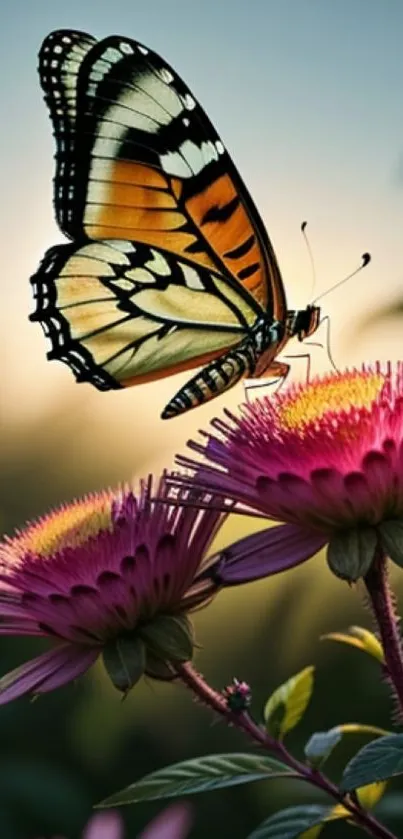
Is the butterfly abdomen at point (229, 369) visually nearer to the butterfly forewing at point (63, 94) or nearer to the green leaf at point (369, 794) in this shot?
the butterfly forewing at point (63, 94)

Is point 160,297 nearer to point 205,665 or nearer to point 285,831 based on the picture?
point 285,831

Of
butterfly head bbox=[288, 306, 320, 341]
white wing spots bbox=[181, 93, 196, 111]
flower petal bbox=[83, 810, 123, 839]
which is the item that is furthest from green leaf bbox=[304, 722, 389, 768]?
white wing spots bbox=[181, 93, 196, 111]

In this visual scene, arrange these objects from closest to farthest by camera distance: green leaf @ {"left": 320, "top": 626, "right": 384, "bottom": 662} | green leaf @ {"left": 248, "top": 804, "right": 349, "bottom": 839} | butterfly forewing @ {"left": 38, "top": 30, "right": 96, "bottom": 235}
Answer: green leaf @ {"left": 248, "top": 804, "right": 349, "bottom": 839} → green leaf @ {"left": 320, "top": 626, "right": 384, "bottom": 662} → butterfly forewing @ {"left": 38, "top": 30, "right": 96, "bottom": 235}

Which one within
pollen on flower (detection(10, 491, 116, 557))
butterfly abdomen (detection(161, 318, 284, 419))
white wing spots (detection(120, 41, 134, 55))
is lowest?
pollen on flower (detection(10, 491, 116, 557))

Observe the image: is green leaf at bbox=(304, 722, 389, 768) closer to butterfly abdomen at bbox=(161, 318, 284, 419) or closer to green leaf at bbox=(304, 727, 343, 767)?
green leaf at bbox=(304, 727, 343, 767)

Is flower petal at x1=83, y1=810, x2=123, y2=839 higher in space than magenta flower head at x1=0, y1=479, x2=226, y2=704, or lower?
lower

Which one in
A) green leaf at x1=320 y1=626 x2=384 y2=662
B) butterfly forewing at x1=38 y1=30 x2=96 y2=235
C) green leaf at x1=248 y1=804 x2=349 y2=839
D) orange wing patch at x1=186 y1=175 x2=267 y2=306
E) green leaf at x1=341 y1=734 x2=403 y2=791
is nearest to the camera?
green leaf at x1=341 y1=734 x2=403 y2=791

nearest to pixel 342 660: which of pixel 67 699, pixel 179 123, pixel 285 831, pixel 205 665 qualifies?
pixel 205 665

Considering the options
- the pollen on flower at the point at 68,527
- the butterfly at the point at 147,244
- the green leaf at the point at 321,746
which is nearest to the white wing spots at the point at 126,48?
the butterfly at the point at 147,244
